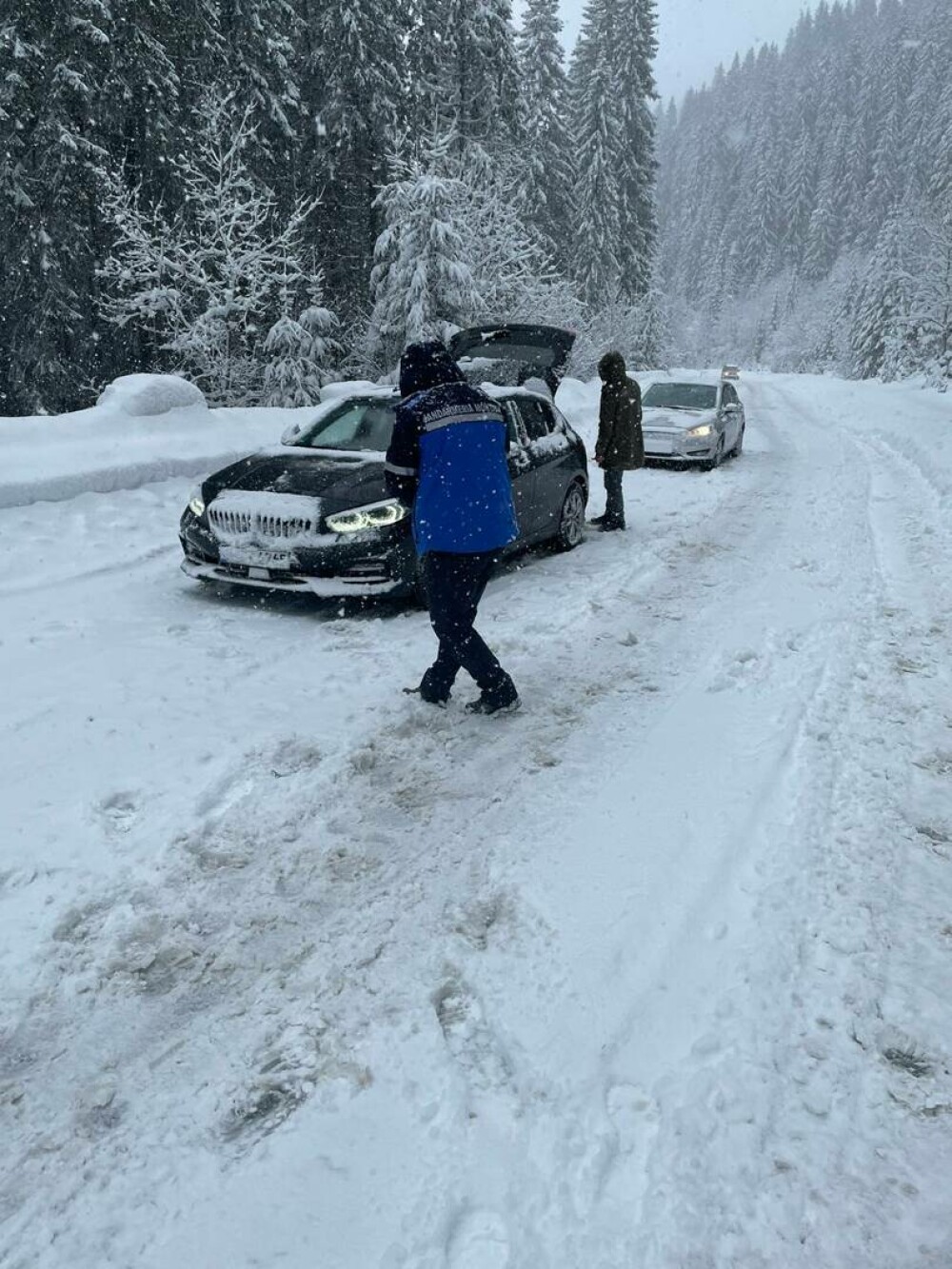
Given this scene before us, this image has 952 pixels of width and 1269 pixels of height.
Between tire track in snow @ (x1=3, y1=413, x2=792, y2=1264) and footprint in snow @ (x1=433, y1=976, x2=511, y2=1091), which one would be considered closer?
tire track in snow @ (x1=3, y1=413, x2=792, y2=1264)

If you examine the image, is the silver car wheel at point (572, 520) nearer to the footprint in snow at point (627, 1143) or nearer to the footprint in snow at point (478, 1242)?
the footprint in snow at point (627, 1143)

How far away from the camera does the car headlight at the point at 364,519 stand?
18.6 ft

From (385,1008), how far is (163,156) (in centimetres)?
1876

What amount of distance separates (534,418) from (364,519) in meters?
2.89

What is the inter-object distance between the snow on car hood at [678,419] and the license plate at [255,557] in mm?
9847

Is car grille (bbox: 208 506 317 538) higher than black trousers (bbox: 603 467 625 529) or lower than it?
higher

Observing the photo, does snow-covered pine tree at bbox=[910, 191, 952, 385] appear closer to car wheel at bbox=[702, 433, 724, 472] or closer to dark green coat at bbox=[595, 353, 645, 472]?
car wheel at bbox=[702, 433, 724, 472]

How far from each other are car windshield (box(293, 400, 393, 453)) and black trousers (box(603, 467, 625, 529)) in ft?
9.82

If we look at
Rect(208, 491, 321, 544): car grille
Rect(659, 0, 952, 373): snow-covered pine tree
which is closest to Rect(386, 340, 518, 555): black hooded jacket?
Rect(208, 491, 321, 544): car grille

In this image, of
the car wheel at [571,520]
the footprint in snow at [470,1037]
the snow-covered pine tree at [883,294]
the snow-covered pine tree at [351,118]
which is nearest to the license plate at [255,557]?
the car wheel at [571,520]

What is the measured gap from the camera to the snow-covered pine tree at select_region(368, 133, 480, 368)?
1739 centimetres

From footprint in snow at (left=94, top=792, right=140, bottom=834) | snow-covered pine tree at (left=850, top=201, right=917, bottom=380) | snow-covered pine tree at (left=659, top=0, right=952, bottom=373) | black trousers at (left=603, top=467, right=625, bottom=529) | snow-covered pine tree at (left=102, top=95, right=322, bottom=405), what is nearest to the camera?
footprint in snow at (left=94, top=792, right=140, bottom=834)

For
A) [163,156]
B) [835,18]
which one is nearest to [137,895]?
[163,156]

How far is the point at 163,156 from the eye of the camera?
16406 millimetres
